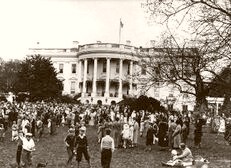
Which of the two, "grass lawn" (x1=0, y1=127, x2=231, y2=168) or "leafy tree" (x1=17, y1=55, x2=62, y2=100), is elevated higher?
"leafy tree" (x1=17, y1=55, x2=62, y2=100)

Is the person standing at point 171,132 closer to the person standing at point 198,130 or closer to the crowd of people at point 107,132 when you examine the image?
the crowd of people at point 107,132

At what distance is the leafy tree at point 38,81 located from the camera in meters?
59.2

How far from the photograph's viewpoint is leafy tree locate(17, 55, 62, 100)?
59.2 metres

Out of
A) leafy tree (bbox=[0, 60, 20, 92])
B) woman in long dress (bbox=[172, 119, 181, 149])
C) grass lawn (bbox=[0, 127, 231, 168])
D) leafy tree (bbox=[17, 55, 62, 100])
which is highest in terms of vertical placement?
leafy tree (bbox=[0, 60, 20, 92])

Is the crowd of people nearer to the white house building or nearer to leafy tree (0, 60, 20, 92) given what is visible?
the white house building

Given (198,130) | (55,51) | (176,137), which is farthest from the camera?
(55,51)

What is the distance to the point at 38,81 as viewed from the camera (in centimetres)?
5972

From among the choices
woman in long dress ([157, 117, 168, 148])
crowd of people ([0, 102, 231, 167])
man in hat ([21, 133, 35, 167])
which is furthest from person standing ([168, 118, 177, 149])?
man in hat ([21, 133, 35, 167])

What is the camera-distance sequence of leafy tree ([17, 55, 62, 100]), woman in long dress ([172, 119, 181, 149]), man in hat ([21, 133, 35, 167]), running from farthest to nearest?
leafy tree ([17, 55, 62, 100]), woman in long dress ([172, 119, 181, 149]), man in hat ([21, 133, 35, 167])

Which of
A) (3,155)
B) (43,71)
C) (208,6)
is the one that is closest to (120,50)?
(43,71)

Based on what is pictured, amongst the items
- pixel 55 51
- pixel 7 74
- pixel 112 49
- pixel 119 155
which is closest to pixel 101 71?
pixel 112 49

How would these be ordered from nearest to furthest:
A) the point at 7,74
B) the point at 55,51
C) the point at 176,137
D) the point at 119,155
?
1. the point at 119,155
2. the point at 176,137
3. the point at 55,51
4. the point at 7,74

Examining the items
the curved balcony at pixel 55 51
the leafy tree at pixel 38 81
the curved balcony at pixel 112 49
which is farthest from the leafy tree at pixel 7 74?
the leafy tree at pixel 38 81

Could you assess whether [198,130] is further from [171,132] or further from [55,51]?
[55,51]
